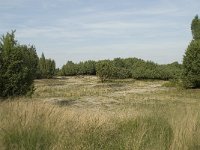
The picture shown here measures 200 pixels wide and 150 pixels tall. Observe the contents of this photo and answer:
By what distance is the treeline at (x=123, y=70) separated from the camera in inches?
2530

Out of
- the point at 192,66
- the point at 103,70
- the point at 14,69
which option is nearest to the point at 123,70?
the point at 103,70

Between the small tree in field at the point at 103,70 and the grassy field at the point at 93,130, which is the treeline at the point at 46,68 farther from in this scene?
the grassy field at the point at 93,130

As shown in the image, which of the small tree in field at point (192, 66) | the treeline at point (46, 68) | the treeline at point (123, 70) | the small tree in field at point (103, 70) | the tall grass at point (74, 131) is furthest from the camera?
the treeline at point (46, 68)

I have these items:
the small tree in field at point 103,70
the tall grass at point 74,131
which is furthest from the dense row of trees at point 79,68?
the tall grass at point 74,131

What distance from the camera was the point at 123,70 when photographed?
72875mm

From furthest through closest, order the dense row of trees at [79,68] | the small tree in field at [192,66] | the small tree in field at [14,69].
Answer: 1. the dense row of trees at [79,68]
2. the small tree in field at [192,66]
3. the small tree in field at [14,69]

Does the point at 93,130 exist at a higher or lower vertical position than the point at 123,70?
lower

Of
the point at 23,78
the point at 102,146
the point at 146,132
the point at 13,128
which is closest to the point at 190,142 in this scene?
the point at 146,132

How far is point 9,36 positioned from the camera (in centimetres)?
2248

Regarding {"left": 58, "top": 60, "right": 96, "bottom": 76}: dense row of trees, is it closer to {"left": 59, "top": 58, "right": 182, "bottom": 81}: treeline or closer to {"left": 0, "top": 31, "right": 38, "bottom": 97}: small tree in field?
{"left": 59, "top": 58, "right": 182, "bottom": 81}: treeline

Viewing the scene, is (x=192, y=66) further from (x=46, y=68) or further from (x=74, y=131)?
(x=46, y=68)

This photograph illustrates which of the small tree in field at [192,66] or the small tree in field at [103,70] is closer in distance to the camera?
the small tree in field at [192,66]

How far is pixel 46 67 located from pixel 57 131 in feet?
228

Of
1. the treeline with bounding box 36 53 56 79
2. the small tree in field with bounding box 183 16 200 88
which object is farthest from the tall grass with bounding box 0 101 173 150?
the treeline with bounding box 36 53 56 79
